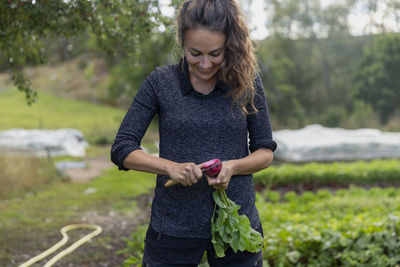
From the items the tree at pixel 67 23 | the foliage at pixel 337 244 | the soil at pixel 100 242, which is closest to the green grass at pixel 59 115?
the soil at pixel 100 242

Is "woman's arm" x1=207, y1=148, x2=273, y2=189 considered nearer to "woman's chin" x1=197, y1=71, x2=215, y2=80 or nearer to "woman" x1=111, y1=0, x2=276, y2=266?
"woman" x1=111, y1=0, x2=276, y2=266

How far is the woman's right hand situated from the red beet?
0.03 m

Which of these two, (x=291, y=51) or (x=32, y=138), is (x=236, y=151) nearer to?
(x=32, y=138)

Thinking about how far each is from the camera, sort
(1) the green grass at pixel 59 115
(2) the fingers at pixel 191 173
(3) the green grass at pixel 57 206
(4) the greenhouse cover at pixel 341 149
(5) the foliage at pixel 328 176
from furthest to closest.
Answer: (1) the green grass at pixel 59 115, (4) the greenhouse cover at pixel 341 149, (5) the foliage at pixel 328 176, (3) the green grass at pixel 57 206, (2) the fingers at pixel 191 173

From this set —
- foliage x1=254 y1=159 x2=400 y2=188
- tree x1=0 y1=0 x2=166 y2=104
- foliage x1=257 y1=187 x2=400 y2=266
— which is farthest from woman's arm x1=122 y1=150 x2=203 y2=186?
foliage x1=254 y1=159 x2=400 y2=188

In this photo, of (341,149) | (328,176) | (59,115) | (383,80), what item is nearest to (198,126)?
(328,176)

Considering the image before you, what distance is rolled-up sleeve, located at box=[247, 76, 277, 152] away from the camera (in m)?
1.71

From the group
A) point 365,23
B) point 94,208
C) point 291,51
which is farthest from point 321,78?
point 94,208

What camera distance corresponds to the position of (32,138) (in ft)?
40.7

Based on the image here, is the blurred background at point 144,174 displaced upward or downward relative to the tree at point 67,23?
downward

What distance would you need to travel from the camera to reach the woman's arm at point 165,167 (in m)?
1.49

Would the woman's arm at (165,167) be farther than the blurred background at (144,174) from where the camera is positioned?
No

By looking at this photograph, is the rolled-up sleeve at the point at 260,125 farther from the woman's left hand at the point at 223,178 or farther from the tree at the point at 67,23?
the tree at the point at 67,23

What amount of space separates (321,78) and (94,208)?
62.7ft
